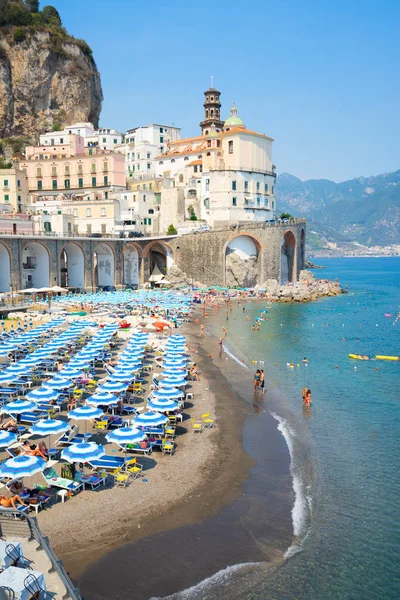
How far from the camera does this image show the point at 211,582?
40.7 feet

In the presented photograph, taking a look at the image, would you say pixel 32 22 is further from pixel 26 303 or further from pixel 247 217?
pixel 26 303

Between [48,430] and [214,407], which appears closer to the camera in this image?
[48,430]

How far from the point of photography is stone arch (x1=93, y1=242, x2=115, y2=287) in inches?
2876

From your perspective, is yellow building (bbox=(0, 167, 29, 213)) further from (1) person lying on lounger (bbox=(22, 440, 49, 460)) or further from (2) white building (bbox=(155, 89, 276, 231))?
(1) person lying on lounger (bbox=(22, 440, 49, 460))

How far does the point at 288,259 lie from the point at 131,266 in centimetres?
2445

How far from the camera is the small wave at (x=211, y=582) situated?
39.1 feet

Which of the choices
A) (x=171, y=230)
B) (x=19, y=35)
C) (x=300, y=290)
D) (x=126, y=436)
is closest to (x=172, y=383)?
(x=126, y=436)

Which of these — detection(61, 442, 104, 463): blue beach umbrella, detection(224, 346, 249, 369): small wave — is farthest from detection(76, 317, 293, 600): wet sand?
detection(224, 346, 249, 369): small wave

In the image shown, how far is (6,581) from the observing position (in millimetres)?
8438

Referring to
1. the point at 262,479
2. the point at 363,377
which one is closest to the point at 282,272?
the point at 363,377

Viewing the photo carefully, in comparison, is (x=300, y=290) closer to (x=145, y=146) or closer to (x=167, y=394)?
(x=145, y=146)

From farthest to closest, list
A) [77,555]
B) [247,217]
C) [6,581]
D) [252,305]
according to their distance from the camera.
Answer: [247,217] → [252,305] → [77,555] → [6,581]

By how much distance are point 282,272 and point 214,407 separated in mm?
57172

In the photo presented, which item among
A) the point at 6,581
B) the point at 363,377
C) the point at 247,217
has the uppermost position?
the point at 247,217
